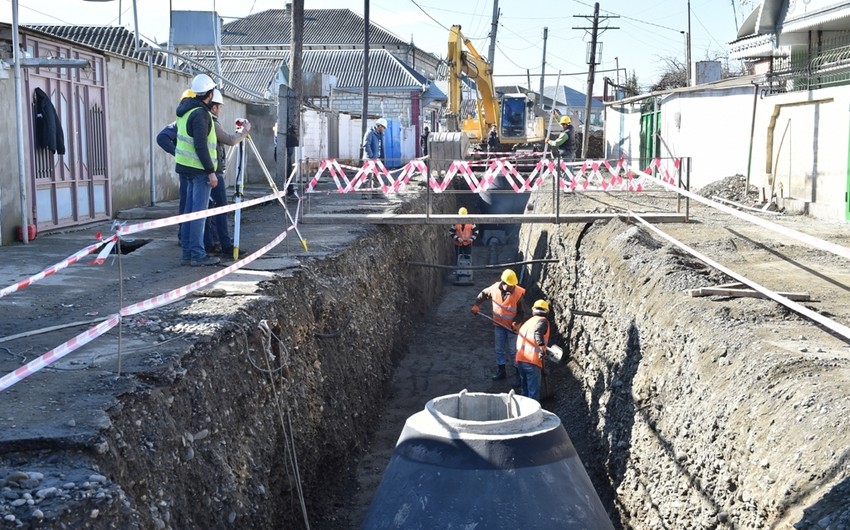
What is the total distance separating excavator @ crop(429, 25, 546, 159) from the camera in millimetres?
26016

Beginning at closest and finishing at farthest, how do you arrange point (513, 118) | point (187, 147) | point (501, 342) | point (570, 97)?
point (187, 147) < point (501, 342) < point (513, 118) < point (570, 97)

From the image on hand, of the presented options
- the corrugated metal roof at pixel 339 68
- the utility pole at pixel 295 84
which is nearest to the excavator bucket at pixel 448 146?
the utility pole at pixel 295 84

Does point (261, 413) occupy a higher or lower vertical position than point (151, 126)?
lower

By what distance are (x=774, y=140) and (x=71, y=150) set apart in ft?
42.4

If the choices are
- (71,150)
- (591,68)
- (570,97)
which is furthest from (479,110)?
(570,97)

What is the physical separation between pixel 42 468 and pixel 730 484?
12.9ft

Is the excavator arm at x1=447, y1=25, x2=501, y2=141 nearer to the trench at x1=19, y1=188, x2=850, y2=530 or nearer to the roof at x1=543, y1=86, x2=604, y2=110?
the trench at x1=19, y1=188, x2=850, y2=530

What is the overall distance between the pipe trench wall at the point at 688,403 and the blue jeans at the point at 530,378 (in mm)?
416

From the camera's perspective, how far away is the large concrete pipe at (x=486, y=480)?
441cm

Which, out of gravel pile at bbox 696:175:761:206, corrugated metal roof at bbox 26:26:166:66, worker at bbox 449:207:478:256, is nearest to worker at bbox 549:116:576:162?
worker at bbox 449:207:478:256

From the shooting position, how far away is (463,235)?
17750 mm

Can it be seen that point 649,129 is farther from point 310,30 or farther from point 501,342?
point 310,30

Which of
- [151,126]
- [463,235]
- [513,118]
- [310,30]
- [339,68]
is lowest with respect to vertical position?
[463,235]

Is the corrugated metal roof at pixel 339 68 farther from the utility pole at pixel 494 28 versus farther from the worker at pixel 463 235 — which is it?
the worker at pixel 463 235
